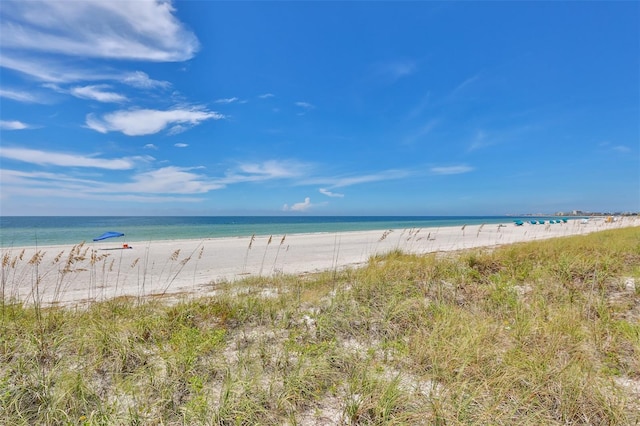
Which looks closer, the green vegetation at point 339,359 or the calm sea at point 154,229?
the green vegetation at point 339,359

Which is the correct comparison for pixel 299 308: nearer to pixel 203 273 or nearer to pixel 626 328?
pixel 626 328

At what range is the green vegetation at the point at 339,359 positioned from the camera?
2312 millimetres

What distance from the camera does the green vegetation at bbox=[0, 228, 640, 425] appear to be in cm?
231

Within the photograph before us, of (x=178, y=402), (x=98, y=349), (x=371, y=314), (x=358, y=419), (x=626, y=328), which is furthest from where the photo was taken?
(x=371, y=314)

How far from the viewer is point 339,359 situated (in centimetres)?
312

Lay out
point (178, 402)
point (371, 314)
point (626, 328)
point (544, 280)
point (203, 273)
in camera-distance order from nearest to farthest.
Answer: point (178, 402), point (626, 328), point (371, 314), point (544, 280), point (203, 273)

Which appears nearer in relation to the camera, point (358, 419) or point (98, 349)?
point (358, 419)

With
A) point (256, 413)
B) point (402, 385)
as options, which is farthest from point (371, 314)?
point (256, 413)

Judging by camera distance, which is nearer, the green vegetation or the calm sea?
the green vegetation

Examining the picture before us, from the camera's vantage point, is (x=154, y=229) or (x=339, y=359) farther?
(x=154, y=229)

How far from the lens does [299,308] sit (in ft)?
15.0

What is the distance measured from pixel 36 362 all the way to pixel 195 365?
1.60 metres

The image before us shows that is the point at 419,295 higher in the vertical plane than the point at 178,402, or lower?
higher

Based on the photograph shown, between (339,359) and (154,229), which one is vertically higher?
(339,359)
